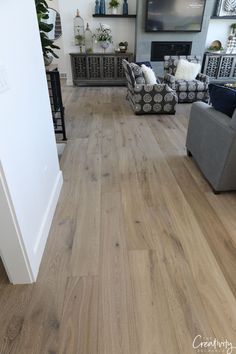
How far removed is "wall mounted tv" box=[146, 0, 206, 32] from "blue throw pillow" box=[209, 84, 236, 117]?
4.67 meters

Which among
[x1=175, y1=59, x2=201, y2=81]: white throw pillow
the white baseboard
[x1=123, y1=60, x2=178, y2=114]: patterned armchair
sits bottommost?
the white baseboard

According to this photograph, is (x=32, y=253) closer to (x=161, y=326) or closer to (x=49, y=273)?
(x=49, y=273)

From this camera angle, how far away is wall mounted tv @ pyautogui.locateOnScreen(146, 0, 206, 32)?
18.6ft

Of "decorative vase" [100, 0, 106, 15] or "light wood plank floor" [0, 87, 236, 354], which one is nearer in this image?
"light wood plank floor" [0, 87, 236, 354]

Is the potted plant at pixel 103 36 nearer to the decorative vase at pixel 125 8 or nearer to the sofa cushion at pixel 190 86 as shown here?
the decorative vase at pixel 125 8

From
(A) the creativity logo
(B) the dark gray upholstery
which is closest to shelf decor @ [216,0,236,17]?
(B) the dark gray upholstery

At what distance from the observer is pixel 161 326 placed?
1181 millimetres

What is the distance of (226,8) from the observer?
19.4ft

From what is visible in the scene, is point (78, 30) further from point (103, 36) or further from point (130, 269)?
point (130, 269)

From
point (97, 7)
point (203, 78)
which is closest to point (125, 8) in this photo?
point (97, 7)

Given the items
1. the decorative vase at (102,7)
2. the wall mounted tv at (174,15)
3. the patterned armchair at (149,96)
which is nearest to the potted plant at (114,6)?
the decorative vase at (102,7)

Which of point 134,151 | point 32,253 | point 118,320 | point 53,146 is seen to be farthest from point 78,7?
point 118,320

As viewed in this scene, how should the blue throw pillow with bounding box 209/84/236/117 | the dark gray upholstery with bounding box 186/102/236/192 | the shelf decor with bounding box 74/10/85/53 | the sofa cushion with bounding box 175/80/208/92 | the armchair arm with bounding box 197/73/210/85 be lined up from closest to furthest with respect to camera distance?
the dark gray upholstery with bounding box 186/102/236/192 → the blue throw pillow with bounding box 209/84/236/117 → the sofa cushion with bounding box 175/80/208/92 → the armchair arm with bounding box 197/73/210/85 → the shelf decor with bounding box 74/10/85/53

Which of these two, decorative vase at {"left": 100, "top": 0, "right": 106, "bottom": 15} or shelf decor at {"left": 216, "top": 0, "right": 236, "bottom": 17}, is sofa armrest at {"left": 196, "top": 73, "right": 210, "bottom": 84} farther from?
decorative vase at {"left": 100, "top": 0, "right": 106, "bottom": 15}
